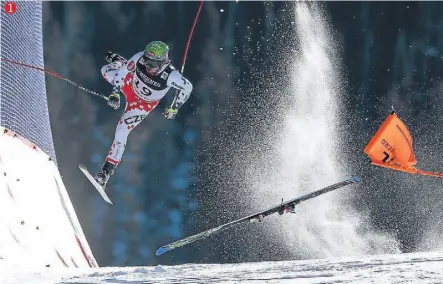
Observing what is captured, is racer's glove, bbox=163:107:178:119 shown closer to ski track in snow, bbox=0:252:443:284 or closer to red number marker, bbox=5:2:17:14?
ski track in snow, bbox=0:252:443:284

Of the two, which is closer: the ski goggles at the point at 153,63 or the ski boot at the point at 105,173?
the ski goggles at the point at 153,63

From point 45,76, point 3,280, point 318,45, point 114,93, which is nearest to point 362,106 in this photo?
point 318,45

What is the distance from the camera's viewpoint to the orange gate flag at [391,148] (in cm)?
483

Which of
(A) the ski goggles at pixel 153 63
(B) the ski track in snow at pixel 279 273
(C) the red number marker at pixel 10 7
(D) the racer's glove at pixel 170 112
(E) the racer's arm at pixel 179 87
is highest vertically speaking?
(C) the red number marker at pixel 10 7

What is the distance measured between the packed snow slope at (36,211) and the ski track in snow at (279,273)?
31 cm

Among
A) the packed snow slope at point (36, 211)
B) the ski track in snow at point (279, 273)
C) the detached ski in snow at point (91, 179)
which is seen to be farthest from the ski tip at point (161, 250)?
the detached ski in snow at point (91, 179)

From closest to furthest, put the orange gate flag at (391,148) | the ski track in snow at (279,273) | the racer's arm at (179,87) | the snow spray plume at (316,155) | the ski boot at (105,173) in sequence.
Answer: the ski track in snow at (279,273) < the orange gate flag at (391,148) < the racer's arm at (179,87) < the ski boot at (105,173) < the snow spray plume at (316,155)

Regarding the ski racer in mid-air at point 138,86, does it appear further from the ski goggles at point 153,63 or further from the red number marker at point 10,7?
the red number marker at point 10,7

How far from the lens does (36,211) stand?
17.0 feet

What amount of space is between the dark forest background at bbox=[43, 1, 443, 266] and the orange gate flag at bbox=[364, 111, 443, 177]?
1.43 feet

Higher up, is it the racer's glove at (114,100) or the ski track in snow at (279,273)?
the racer's glove at (114,100)

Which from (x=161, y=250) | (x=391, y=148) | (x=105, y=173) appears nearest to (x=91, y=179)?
(x=105, y=173)

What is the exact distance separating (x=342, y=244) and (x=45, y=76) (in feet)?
8.79

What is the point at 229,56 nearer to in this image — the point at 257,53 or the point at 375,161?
the point at 257,53
